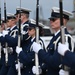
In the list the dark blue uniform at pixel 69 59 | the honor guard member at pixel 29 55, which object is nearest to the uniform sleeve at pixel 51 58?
the dark blue uniform at pixel 69 59

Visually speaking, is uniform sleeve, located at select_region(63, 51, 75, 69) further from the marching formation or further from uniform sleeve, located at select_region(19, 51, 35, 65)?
uniform sleeve, located at select_region(19, 51, 35, 65)

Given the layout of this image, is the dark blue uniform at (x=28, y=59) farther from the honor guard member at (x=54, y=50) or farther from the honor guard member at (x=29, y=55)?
the honor guard member at (x=54, y=50)

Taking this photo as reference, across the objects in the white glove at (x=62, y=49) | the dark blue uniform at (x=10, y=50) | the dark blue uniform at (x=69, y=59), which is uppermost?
the white glove at (x=62, y=49)

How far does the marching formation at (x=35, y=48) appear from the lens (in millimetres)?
3881

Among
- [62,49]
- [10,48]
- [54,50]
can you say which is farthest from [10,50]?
[62,49]

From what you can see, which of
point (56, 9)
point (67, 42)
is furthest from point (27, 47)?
point (67, 42)

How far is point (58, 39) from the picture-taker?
4.28m

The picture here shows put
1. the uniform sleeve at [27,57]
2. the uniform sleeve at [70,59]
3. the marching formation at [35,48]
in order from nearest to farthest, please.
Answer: the uniform sleeve at [70,59], the marching formation at [35,48], the uniform sleeve at [27,57]

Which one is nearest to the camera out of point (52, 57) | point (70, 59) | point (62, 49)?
point (70, 59)

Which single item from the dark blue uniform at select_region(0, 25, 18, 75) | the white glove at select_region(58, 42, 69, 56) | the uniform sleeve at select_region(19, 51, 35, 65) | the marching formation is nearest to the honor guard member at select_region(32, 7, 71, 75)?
the marching formation

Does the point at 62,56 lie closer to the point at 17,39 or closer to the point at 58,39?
the point at 58,39

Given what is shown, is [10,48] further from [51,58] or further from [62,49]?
[62,49]

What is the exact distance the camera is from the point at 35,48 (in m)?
4.64

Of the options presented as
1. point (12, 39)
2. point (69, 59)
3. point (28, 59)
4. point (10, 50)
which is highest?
point (69, 59)
